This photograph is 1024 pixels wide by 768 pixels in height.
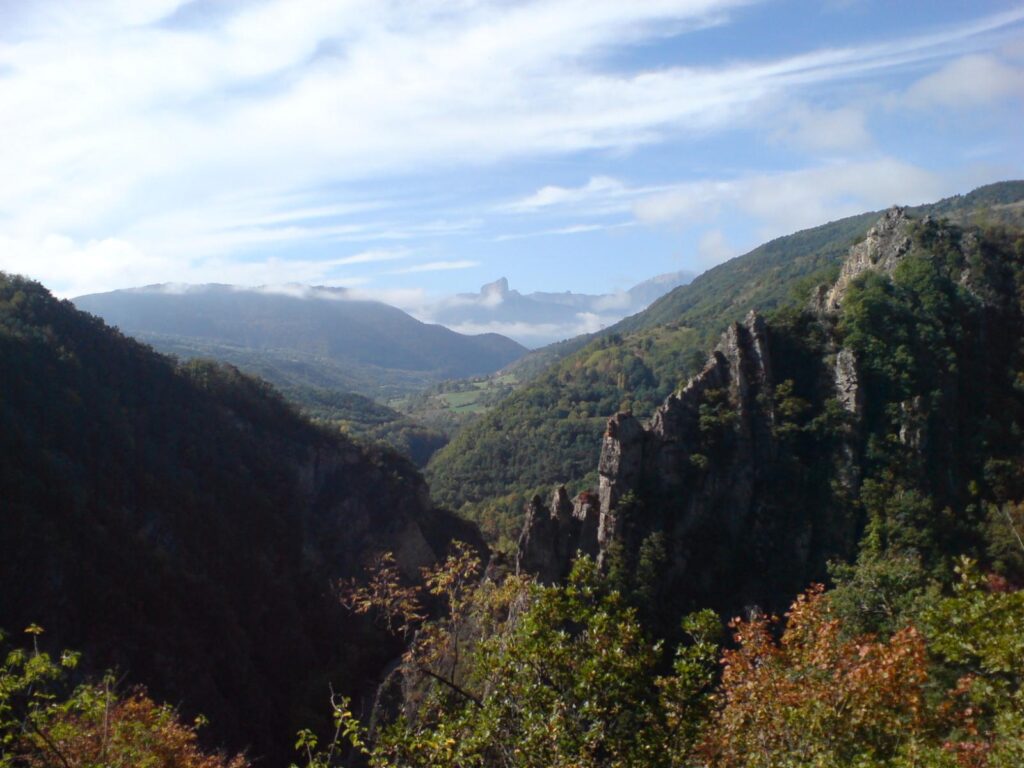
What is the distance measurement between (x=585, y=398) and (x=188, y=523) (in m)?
69.1

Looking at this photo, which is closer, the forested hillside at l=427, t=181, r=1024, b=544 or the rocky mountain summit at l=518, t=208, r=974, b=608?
the rocky mountain summit at l=518, t=208, r=974, b=608

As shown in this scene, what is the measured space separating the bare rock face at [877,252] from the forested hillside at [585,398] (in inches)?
96.4

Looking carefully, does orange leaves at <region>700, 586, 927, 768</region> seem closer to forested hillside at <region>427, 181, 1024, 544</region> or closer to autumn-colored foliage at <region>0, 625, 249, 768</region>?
autumn-colored foliage at <region>0, 625, 249, 768</region>

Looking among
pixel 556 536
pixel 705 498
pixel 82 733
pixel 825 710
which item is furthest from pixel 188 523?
pixel 825 710

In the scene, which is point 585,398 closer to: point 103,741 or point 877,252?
point 877,252

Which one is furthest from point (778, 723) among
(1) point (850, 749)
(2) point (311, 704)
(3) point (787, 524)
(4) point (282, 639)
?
(4) point (282, 639)

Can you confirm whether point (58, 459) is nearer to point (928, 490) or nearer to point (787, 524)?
point (787, 524)

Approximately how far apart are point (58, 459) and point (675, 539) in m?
36.3

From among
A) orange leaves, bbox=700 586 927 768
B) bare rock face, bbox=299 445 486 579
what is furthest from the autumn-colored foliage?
bare rock face, bbox=299 445 486 579

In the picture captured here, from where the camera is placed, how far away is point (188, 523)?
167ft

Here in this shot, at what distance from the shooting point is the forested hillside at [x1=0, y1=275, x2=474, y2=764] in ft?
132

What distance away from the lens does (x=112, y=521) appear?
45.6 metres

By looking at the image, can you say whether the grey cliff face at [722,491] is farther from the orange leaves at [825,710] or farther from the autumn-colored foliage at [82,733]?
the orange leaves at [825,710]

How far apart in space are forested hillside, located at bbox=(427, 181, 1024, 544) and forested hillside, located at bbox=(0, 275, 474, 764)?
16.0 metres
